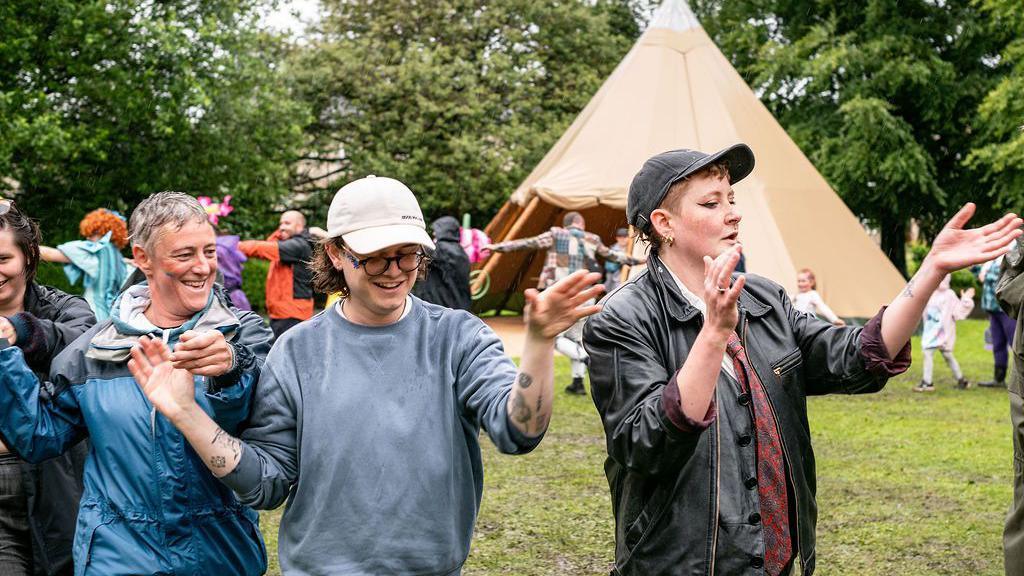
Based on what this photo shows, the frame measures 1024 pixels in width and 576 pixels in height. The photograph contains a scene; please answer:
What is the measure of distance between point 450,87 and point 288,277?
19.2m

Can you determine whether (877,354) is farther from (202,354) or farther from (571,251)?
(571,251)

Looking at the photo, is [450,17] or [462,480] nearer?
[462,480]

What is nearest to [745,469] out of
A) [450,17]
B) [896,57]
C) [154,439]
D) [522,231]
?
[154,439]

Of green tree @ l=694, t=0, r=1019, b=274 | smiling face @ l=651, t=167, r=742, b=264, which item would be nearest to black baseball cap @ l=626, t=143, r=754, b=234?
smiling face @ l=651, t=167, r=742, b=264

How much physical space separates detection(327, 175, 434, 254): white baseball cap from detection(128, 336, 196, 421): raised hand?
20.4 inches

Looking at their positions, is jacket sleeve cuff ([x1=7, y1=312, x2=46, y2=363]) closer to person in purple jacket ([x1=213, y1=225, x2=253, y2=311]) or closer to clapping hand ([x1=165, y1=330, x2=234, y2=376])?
clapping hand ([x1=165, y1=330, x2=234, y2=376])

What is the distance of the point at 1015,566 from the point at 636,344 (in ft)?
6.36

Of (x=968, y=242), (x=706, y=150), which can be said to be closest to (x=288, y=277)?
(x=706, y=150)

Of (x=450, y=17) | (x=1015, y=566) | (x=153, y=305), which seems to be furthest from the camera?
(x=450, y=17)

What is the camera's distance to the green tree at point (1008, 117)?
21.9 m

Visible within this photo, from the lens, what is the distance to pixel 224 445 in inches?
103

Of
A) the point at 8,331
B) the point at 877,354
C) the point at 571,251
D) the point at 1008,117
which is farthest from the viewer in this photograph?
the point at 1008,117

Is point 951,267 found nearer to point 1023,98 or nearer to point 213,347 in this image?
point 213,347

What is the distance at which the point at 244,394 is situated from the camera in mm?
2727
